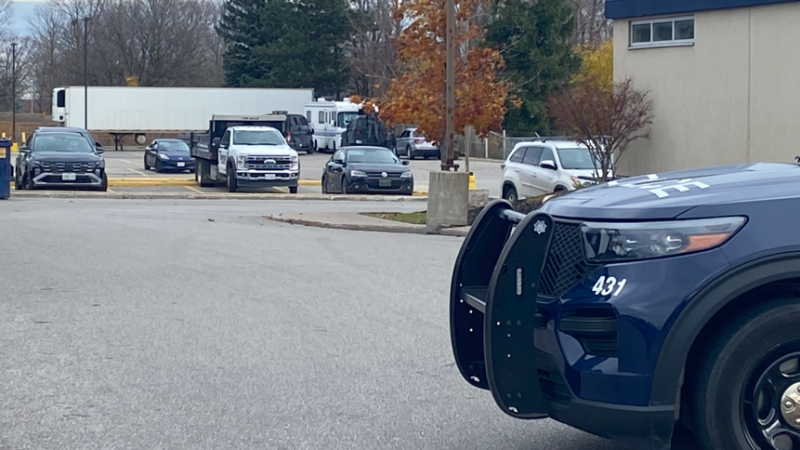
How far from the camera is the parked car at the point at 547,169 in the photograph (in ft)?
72.3

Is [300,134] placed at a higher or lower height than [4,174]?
higher

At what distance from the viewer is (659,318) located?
4344 mm

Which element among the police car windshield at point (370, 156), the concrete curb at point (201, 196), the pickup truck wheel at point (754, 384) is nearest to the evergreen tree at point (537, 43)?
the police car windshield at point (370, 156)

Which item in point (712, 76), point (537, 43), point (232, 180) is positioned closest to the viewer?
point (712, 76)

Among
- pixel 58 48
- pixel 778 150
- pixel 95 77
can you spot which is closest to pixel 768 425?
pixel 778 150

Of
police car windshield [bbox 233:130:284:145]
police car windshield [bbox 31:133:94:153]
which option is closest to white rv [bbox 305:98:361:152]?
police car windshield [bbox 233:130:284:145]

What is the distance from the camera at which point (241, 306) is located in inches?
391

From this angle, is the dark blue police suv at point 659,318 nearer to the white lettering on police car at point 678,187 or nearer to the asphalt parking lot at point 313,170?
the white lettering on police car at point 678,187

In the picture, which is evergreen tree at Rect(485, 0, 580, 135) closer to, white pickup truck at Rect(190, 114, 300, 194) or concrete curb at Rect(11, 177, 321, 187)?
concrete curb at Rect(11, 177, 321, 187)

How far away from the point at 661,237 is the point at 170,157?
38.4 metres

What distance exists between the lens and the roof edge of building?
70.9 ft

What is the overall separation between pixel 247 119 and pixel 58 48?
76858 mm

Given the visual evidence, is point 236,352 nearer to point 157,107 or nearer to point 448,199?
point 448,199

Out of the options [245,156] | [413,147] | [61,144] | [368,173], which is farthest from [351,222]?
[413,147]
